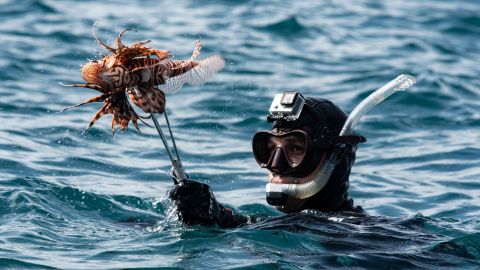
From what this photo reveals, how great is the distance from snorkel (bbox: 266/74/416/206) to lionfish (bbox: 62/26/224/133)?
3.57 ft

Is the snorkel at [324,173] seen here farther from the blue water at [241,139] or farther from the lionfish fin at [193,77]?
the lionfish fin at [193,77]

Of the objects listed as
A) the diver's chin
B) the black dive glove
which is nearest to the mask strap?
the diver's chin

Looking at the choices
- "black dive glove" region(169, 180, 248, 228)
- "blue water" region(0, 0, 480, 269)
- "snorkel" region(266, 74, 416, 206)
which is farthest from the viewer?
"snorkel" region(266, 74, 416, 206)

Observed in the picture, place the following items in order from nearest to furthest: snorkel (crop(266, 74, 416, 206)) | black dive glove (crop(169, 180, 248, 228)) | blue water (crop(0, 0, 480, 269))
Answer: black dive glove (crop(169, 180, 248, 228)) < blue water (crop(0, 0, 480, 269)) < snorkel (crop(266, 74, 416, 206))

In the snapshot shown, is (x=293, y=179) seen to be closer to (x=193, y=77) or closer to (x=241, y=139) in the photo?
(x=193, y=77)

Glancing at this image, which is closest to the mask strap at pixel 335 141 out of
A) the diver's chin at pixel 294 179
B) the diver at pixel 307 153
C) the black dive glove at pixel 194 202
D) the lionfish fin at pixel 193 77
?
the diver at pixel 307 153

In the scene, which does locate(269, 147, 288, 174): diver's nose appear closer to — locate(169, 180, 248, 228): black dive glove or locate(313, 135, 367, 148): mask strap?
locate(313, 135, 367, 148): mask strap

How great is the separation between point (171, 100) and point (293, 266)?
6378 millimetres

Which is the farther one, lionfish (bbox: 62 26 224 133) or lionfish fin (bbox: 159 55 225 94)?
lionfish fin (bbox: 159 55 225 94)

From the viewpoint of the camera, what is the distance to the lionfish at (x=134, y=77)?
5035 millimetres

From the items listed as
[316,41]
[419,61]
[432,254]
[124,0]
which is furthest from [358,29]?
[432,254]

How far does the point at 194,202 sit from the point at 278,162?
793mm

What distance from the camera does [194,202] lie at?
548 centimetres

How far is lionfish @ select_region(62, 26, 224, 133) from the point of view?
5.04 meters
